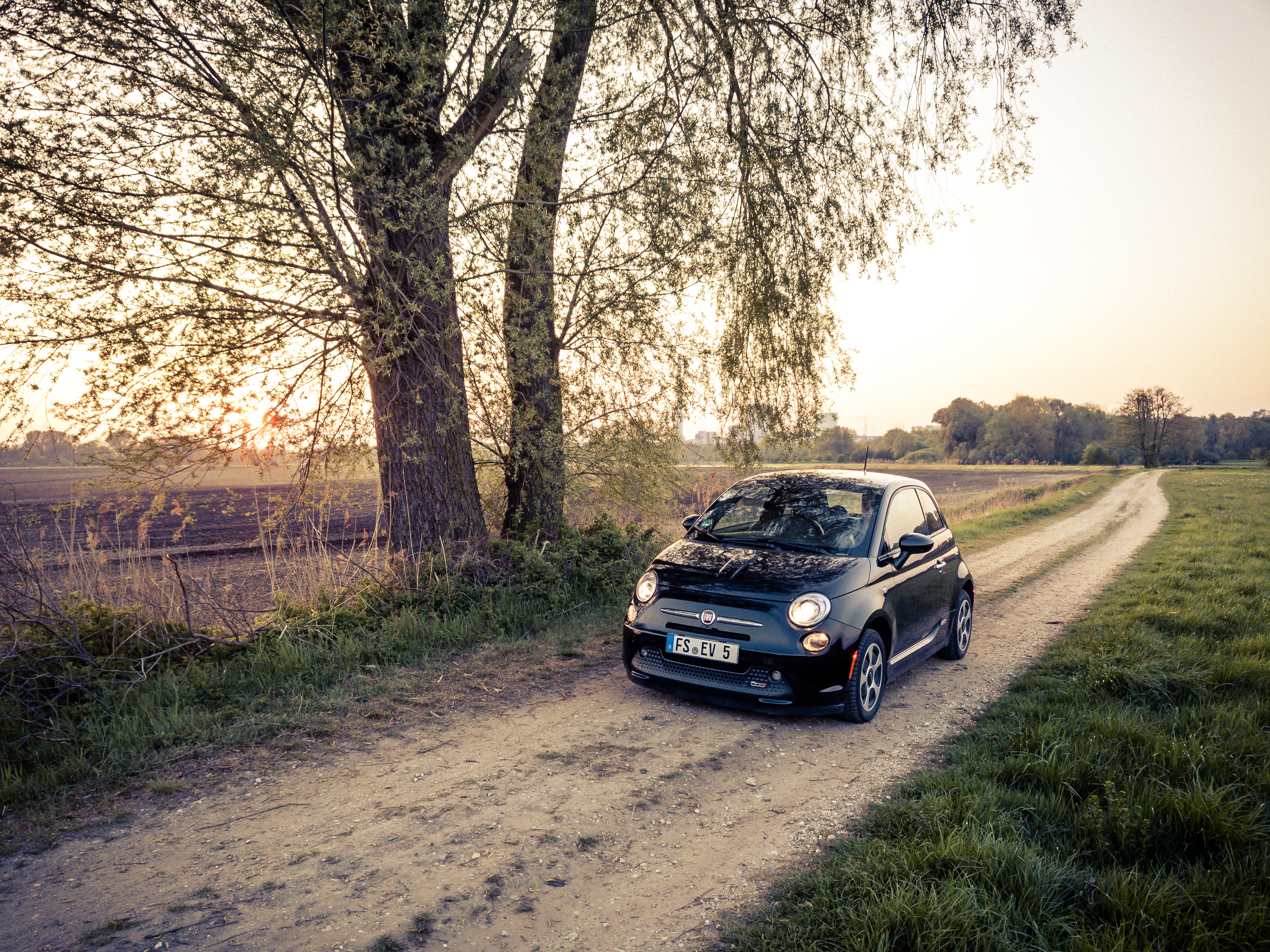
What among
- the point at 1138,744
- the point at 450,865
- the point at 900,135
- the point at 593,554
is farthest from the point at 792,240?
the point at 450,865

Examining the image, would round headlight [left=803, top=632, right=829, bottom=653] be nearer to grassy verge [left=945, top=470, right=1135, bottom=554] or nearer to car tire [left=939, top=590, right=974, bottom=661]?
car tire [left=939, top=590, right=974, bottom=661]

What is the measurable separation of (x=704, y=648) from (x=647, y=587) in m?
0.75

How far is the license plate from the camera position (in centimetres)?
482

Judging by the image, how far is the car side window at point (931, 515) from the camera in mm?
6742

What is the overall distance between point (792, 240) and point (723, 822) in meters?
8.89

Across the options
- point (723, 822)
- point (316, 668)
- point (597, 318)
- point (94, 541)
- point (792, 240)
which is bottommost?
point (723, 822)

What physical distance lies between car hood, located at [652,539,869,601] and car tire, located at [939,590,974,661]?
7.01ft

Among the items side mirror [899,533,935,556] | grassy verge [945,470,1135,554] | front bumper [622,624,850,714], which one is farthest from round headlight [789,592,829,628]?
grassy verge [945,470,1135,554]

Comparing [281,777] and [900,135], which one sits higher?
[900,135]

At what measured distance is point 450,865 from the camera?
3.12 meters

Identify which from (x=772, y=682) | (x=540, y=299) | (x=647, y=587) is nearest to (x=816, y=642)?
(x=772, y=682)

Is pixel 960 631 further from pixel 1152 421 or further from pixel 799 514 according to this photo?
pixel 1152 421

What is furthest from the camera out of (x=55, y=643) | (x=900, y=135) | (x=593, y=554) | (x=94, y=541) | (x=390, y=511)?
(x=900, y=135)

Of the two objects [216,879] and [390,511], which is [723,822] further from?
[390,511]
